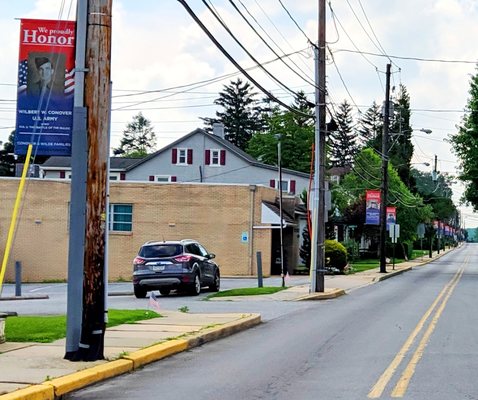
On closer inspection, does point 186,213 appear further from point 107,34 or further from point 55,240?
point 107,34

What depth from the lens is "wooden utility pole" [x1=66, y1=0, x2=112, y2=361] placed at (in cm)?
1047

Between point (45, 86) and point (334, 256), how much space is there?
32.6 meters

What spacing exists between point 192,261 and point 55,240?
1730 cm

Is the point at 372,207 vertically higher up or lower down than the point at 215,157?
lower down

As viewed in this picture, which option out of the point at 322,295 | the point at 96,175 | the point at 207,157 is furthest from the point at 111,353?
the point at 207,157

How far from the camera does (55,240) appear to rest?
40.8 metres

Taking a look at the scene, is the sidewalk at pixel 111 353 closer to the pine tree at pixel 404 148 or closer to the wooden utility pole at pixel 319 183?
the wooden utility pole at pixel 319 183

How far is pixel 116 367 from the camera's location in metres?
10.2

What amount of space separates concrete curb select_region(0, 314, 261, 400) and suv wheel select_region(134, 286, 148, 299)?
1022 cm

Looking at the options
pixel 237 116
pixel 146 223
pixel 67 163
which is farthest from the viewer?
pixel 237 116

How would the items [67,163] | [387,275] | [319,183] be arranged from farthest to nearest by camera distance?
1. [67,163]
2. [387,275]
3. [319,183]

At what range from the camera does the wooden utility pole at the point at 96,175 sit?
1047cm

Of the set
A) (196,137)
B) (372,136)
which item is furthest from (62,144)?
(372,136)

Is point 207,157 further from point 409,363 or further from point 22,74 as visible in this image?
point 409,363
